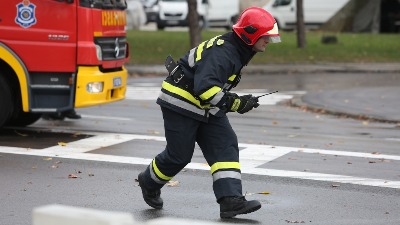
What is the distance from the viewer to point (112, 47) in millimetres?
12586

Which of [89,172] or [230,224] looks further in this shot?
[89,172]

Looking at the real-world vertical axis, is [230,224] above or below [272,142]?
above

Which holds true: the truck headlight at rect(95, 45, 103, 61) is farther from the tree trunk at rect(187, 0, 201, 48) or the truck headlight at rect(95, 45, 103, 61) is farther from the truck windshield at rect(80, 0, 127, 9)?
the tree trunk at rect(187, 0, 201, 48)

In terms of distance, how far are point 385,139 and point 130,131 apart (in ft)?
10.8

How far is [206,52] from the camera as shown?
7.45 metres

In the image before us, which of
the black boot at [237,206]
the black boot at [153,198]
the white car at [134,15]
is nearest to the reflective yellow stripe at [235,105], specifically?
the black boot at [237,206]

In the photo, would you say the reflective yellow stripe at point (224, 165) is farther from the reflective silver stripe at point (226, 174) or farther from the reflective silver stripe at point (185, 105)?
the reflective silver stripe at point (185, 105)

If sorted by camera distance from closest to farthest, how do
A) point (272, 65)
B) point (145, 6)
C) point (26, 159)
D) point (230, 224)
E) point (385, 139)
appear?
point (230, 224) < point (26, 159) < point (385, 139) < point (272, 65) < point (145, 6)

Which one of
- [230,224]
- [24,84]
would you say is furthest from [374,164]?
[24,84]

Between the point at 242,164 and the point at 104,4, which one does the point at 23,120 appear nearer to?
the point at 104,4

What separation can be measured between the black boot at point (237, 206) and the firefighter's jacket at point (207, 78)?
0.65m

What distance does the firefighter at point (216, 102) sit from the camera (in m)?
7.40

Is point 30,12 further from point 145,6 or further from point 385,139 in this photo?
point 145,6

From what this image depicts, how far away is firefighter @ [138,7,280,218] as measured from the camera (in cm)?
740
